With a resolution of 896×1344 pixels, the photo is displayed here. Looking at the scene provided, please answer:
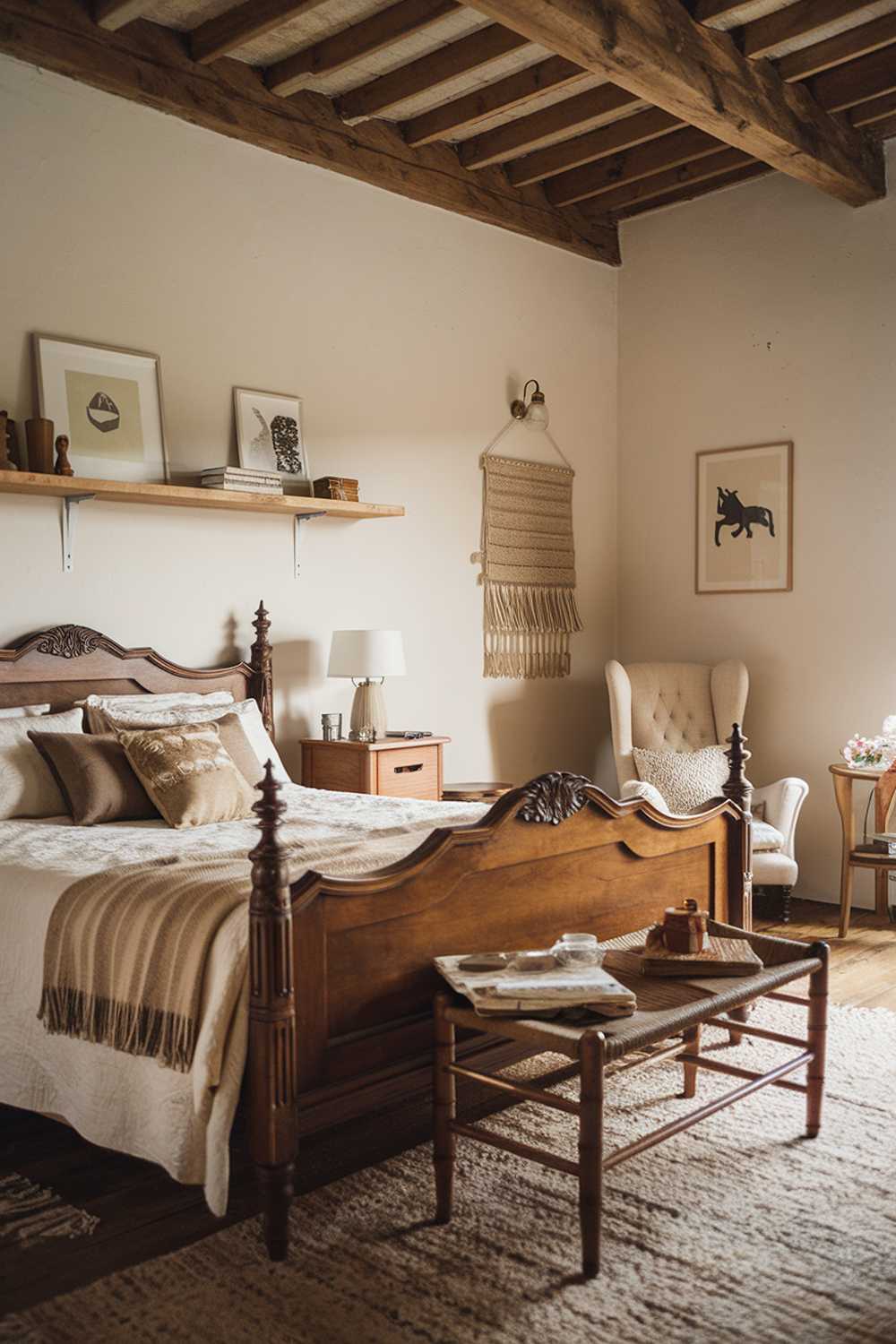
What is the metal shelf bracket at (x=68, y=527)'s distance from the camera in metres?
4.07

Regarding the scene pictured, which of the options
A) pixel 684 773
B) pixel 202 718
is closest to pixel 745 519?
pixel 684 773

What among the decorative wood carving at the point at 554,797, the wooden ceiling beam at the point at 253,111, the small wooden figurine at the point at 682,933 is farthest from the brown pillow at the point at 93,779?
the wooden ceiling beam at the point at 253,111

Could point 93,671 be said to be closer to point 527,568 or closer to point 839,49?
point 527,568

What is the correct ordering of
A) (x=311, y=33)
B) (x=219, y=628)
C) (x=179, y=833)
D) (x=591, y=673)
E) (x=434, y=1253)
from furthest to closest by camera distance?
(x=591, y=673) < (x=219, y=628) < (x=311, y=33) < (x=179, y=833) < (x=434, y=1253)

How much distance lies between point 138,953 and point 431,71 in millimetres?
3496

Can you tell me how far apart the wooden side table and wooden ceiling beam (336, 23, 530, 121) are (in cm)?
300

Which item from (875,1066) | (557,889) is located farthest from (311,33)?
(875,1066)

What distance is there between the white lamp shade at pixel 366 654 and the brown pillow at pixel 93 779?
1.21m

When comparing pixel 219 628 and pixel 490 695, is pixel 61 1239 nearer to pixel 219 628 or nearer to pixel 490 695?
pixel 219 628

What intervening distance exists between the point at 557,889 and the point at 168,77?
3.16m

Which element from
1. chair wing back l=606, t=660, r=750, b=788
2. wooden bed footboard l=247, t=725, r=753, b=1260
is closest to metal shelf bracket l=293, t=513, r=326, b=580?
chair wing back l=606, t=660, r=750, b=788

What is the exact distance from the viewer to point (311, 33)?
13.9 ft

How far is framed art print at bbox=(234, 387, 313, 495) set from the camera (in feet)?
15.0

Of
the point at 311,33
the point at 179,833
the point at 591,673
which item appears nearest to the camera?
the point at 179,833
